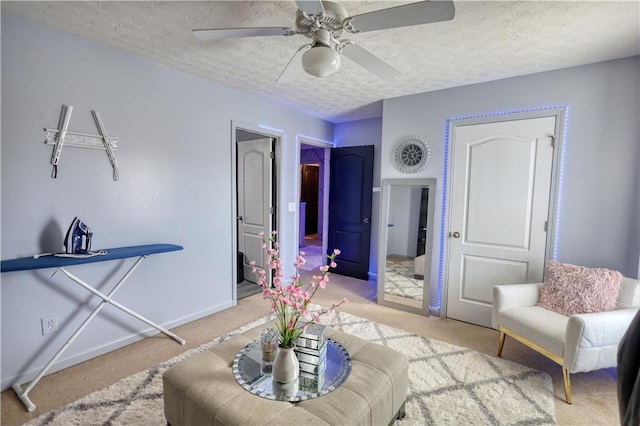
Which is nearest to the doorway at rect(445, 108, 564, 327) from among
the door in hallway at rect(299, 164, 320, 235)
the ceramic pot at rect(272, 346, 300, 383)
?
the ceramic pot at rect(272, 346, 300, 383)

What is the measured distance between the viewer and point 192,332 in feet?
9.16

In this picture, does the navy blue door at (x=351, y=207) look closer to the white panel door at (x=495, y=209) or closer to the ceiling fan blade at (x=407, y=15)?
the white panel door at (x=495, y=209)

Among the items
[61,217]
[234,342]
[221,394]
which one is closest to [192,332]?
[234,342]

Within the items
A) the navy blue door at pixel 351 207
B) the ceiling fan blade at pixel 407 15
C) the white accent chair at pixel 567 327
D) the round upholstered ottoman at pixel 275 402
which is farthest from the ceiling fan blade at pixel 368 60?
the navy blue door at pixel 351 207

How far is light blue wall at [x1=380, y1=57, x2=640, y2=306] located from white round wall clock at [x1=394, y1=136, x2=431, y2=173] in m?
0.77

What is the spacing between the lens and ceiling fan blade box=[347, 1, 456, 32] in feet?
3.93

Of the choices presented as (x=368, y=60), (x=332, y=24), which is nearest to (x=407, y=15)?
(x=332, y=24)

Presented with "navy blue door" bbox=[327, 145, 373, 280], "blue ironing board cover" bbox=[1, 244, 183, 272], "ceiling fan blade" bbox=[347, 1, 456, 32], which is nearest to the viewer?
"ceiling fan blade" bbox=[347, 1, 456, 32]

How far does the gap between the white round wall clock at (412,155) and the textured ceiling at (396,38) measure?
61cm

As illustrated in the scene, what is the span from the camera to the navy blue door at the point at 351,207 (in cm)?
444

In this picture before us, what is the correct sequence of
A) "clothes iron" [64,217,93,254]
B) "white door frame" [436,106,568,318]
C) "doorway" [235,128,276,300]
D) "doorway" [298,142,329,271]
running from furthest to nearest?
"doorway" [298,142,329,271], "doorway" [235,128,276,300], "white door frame" [436,106,568,318], "clothes iron" [64,217,93,254]

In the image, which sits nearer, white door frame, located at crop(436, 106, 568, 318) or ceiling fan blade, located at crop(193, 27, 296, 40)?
ceiling fan blade, located at crop(193, 27, 296, 40)

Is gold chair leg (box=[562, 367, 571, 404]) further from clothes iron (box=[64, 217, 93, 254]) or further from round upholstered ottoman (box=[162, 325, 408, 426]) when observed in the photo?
clothes iron (box=[64, 217, 93, 254])

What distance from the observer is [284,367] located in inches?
58.4
